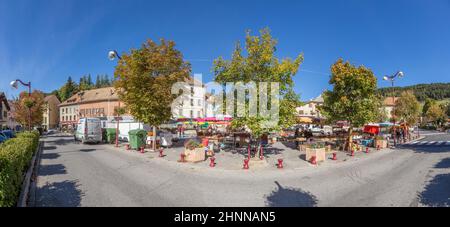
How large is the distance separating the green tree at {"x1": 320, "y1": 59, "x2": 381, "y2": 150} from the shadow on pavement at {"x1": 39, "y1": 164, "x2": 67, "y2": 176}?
17.2 m

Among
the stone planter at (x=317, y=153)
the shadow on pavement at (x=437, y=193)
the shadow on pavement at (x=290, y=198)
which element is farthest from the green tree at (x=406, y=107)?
the shadow on pavement at (x=290, y=198)

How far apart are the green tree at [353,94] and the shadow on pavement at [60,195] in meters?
16.7

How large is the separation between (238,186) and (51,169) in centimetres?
913

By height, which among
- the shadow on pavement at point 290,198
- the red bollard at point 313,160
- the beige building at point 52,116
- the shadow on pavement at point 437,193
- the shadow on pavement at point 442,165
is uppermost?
the beige building at point 52,116

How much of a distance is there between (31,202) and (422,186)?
1253 centimetres

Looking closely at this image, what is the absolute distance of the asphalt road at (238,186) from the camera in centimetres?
737

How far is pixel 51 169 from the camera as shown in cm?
1198

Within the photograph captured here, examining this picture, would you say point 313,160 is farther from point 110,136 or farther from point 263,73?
point 110,136

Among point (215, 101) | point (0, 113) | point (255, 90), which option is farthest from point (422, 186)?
point (0, 113)

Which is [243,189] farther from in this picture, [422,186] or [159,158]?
[159,158]

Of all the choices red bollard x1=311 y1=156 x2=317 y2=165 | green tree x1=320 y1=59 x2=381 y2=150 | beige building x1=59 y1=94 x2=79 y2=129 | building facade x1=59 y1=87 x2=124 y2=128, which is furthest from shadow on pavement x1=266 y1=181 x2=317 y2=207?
beige building x1=59 y1=94 x2=79 y2=129

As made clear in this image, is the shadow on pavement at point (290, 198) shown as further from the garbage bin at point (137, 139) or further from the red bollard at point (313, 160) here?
the garbage bin at point (137, 139)

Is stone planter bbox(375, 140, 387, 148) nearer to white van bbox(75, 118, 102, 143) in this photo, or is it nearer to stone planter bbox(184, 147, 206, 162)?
stone planter bbox(184, 147, 206, 162)

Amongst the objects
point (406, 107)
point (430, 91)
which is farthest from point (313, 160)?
point (430, 91)
